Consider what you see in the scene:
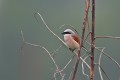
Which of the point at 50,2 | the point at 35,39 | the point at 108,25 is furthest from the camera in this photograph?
the point at 50,2

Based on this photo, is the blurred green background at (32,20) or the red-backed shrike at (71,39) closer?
the red-backed shrike at (71,39)

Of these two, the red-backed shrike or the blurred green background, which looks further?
the blurred green background

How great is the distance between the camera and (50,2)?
522 inches

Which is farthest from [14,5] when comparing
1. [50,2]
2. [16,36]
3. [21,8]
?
[16,36]

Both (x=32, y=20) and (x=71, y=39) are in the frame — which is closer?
(x=71, y=39)

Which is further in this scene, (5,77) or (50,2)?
(50,2)

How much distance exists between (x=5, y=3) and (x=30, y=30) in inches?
68.2

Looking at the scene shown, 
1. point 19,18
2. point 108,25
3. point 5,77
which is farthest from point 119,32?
point 19,18

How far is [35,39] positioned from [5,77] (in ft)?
2.85

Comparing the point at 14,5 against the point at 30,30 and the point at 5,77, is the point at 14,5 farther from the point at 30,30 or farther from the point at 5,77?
the point at 5,77

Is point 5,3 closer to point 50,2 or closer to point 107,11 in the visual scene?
point 50,2

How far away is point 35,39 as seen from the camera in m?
10.7

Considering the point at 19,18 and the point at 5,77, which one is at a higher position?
the point at 19,18

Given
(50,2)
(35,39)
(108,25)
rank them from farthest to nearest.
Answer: (50,2) → (108,25) → (35,39)
